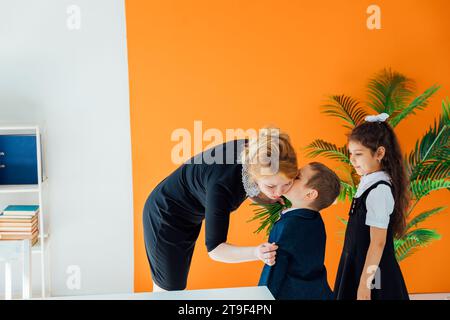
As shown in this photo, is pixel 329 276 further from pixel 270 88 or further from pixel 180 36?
pixel 180 36

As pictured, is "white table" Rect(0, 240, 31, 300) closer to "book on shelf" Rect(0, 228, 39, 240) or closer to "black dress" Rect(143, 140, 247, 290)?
"black dress" Rect(143, 140, 247, 290)

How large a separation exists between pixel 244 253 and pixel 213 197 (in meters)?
0.50

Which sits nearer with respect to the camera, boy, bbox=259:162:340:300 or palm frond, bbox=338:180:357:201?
boy, bbox=259:162:340:300

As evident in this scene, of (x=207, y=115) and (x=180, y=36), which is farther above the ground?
(x=180, y=36)

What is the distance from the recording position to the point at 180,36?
3.67m

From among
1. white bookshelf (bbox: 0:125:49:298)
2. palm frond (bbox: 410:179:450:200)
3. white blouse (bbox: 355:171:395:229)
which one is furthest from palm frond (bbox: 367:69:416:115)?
white bookshelf (bbox: 0:125:49:298)

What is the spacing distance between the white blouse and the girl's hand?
1.19 feet

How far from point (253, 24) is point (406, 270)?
2.21 m

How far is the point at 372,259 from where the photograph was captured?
3.03m

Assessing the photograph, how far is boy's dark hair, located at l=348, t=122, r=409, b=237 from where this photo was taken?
3.20 meters

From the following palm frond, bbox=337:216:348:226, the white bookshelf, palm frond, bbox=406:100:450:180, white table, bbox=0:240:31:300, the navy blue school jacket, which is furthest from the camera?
palm frond, bbox=337:216:348:226

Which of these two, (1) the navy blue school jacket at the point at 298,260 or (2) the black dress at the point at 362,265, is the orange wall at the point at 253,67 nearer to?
(2) the black dress at the point at 362,265

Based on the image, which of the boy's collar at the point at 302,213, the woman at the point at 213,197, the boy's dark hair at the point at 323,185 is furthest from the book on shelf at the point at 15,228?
the boy's dark hair at the point at 323,185
